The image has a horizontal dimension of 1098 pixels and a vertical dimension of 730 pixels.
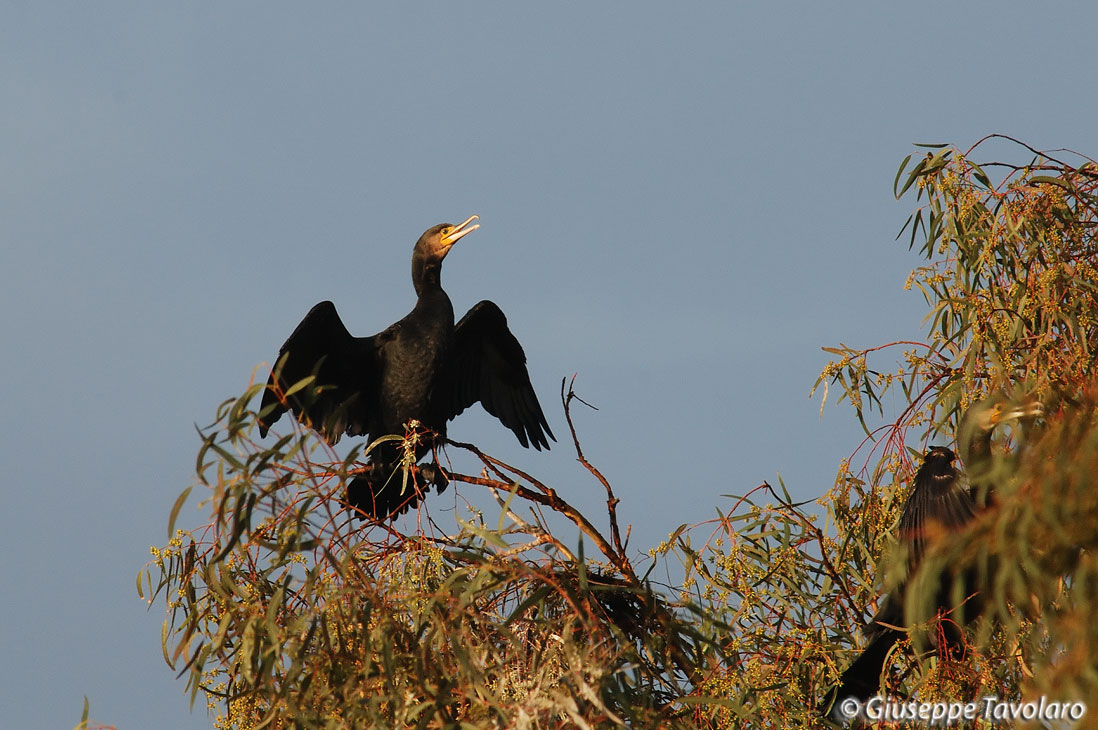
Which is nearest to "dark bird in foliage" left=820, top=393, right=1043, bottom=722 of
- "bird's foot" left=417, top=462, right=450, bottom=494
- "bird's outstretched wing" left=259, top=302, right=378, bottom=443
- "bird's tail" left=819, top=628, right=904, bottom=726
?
"bird's tail" left=819, top=628, right=904, bottom=726

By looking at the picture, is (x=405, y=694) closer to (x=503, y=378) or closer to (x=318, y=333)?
(x=318, y=333)

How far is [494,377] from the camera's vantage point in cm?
578

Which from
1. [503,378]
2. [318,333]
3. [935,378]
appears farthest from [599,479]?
[503,378]

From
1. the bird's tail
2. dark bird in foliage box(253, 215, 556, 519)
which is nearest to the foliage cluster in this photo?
the bird's tail

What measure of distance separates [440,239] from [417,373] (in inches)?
27.4

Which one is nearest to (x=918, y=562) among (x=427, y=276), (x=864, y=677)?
(x=864, y=677)

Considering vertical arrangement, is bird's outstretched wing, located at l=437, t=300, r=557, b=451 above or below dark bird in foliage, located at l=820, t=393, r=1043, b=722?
above

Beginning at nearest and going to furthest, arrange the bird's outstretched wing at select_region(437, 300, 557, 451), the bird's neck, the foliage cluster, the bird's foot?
the foliage cluster < the bird's foot < the bird's neck < the bird's outstretched wing at select_region(437, 300, 557, 451)

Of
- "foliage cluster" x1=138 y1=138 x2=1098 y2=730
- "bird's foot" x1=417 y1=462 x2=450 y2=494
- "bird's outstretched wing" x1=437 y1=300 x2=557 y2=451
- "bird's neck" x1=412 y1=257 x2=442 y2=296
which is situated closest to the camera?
"foliage cluster" x1=138 y1=138 x2=1098 y2=730

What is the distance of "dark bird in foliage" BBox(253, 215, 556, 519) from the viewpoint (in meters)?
4.91

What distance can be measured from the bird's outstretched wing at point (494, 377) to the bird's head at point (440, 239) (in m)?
0.39

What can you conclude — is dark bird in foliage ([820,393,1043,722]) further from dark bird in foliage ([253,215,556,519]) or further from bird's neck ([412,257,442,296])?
bird's neck ([412,257,442,296])

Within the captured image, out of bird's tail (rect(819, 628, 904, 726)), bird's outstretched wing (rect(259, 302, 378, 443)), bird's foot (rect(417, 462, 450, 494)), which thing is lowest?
bird's tail (rect(819, 628, 904, 726))

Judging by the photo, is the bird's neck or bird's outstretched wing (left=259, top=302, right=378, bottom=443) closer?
bird's outstretched wing (left=259, top=302, right=378, bottom=443)
